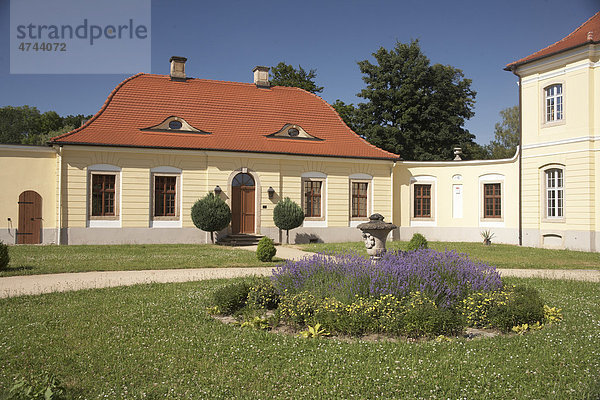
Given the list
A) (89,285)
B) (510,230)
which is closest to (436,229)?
(510,230)

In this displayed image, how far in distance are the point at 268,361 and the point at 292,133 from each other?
2013 cm

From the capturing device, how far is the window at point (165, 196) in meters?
22.1

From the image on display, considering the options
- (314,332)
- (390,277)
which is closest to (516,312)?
(390,277)

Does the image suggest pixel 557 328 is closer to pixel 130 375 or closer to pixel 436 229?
pixel 130 375

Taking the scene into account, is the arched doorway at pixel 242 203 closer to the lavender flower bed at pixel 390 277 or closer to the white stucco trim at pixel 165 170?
the white stucco trim at pixel 165 170

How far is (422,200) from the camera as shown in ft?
86.2

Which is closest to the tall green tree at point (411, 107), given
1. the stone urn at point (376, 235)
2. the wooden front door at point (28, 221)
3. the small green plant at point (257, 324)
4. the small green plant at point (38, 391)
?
the wooden front door at point (28, 221)

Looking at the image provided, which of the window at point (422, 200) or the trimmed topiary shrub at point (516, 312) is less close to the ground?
the window at point (422, 200)

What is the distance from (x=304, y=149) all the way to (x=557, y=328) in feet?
59.4

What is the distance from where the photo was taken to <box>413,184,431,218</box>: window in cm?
2627

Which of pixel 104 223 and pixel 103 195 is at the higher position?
pixel 103 195

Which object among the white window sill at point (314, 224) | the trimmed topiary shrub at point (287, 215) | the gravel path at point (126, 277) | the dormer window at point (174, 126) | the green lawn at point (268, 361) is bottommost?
the green lawn at point (268, 361)

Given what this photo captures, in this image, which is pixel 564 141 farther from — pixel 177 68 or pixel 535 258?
pixel 177 68

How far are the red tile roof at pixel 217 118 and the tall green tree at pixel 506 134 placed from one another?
38.8 metres
